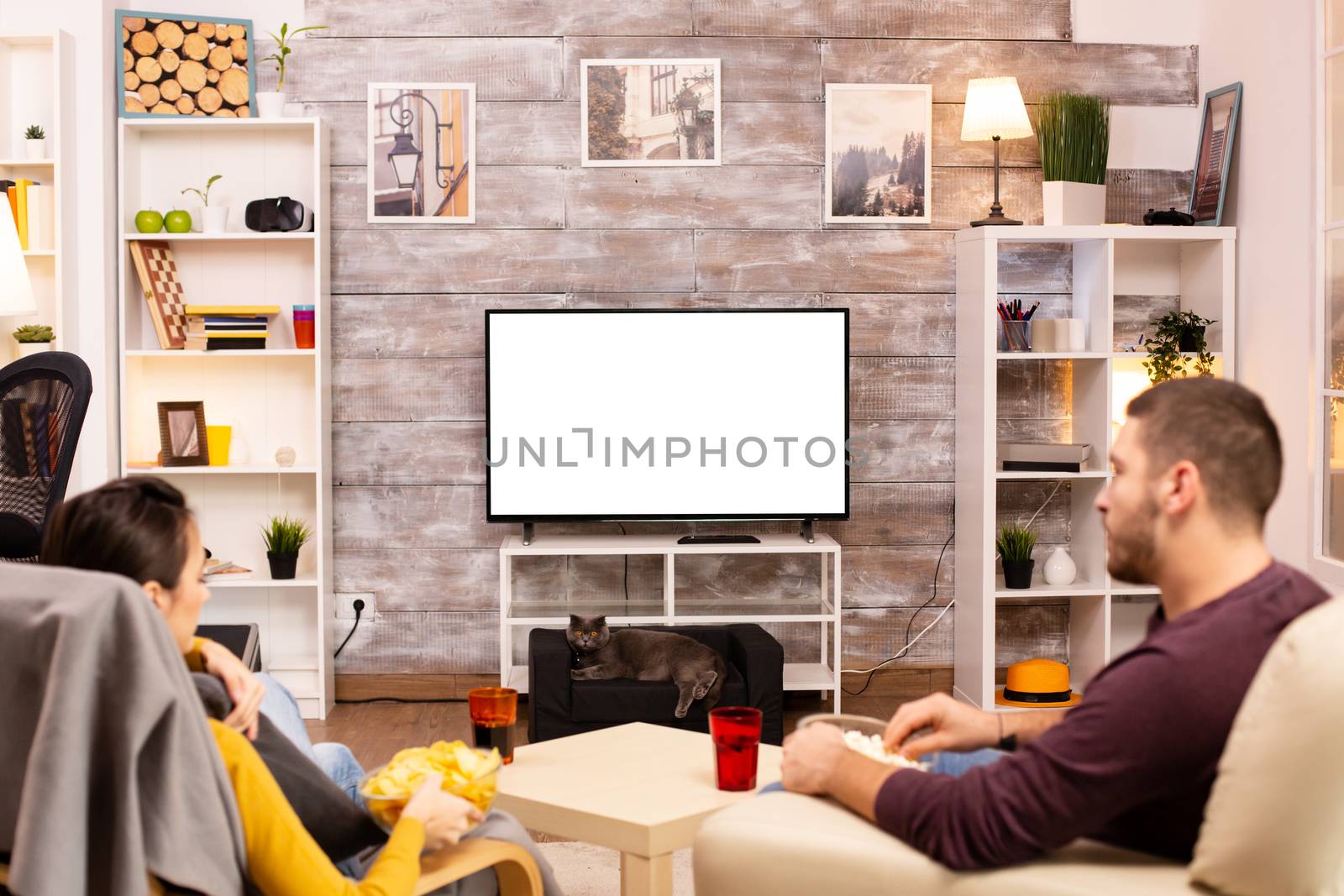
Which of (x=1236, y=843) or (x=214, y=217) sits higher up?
(x=214, y=217)

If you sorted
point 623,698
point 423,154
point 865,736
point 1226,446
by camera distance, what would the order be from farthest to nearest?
point 423,154
point 623,698
point 865,736
point 1226,446

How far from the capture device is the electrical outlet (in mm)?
4562

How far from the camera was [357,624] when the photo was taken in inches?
180

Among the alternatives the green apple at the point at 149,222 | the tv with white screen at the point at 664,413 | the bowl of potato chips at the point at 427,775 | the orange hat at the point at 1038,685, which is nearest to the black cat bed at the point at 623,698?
the tv with white screen at the point at 664,413

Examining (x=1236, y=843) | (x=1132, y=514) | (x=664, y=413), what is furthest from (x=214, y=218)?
(x=1236, y=843)

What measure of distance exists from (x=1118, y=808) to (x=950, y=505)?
3321 millimetres

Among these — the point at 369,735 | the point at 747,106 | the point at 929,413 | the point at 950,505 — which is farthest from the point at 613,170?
the point at 369,735

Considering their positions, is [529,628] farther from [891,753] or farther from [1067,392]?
[891,753]

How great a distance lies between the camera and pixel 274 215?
4.29m

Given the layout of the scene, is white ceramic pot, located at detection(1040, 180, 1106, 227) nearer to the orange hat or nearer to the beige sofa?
the orange hat

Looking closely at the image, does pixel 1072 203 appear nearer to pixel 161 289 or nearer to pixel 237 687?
pixel 161 289

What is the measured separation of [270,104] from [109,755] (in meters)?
3.43

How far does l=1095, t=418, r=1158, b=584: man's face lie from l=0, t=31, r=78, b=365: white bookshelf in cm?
366

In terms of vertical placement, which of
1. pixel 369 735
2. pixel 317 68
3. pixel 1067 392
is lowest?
pixel 369 735
